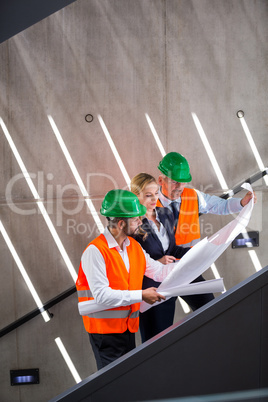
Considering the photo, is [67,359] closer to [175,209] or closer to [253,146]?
[175,209]

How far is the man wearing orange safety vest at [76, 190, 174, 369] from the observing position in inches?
86.3

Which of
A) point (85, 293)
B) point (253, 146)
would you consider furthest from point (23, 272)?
point (253, 146)

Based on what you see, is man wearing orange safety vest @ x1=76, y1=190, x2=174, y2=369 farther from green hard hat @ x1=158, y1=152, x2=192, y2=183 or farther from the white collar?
green hard hat @ x1=158, y1=152, x2=192, y2=183

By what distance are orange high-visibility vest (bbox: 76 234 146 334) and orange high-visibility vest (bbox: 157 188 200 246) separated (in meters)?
0.60

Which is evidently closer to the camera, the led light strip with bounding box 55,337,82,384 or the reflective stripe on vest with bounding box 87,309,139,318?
the reflective stripe on vest with bounding box 87,309,139,318

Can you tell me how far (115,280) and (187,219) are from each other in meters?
0.85

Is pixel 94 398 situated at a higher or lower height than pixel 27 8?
lower

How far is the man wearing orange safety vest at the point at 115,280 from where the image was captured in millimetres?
2191

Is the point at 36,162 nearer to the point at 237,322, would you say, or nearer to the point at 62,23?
the point at 62,23

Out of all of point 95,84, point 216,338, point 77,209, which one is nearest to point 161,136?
point 95,84

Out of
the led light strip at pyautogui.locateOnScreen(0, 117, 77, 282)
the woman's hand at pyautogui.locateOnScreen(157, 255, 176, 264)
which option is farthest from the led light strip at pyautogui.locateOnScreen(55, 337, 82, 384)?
the woman's hand at pyautogui.locateOnScreen(157, 255, 176, 264)

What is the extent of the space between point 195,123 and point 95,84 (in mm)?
918

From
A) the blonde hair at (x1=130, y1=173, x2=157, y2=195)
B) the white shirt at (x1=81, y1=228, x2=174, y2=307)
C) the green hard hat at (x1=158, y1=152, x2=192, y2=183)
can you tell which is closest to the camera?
the white shirt at (x1=81, y1=228, x2=174, y2=307)

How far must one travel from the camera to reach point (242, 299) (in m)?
1.29
